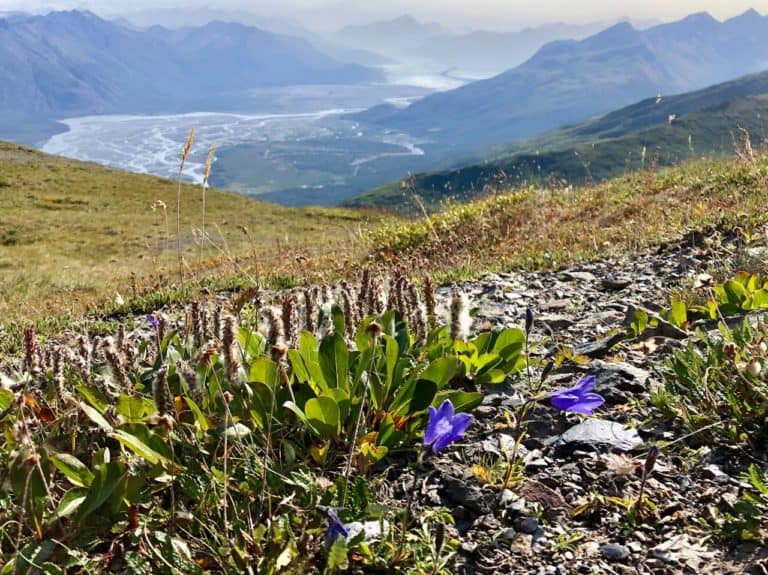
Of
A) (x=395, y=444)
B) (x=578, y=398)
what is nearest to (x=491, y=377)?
(x=395, y=444)

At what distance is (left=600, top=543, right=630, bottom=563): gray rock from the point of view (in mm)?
2582

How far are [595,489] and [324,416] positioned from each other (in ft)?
4.38

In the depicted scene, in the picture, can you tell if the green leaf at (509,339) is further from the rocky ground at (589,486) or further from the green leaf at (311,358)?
the green leaf at (311,358)

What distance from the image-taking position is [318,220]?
45375mm

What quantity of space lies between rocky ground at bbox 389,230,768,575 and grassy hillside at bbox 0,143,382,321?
7.78 meters

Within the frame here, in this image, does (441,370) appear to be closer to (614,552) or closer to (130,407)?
(614,552)

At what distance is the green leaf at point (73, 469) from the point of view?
115 inches

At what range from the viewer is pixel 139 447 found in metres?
2.92

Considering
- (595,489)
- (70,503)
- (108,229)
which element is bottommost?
(108,229)

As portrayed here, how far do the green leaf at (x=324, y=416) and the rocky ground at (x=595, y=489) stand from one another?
41 cm

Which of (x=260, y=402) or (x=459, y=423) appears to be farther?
(x=260, y=402)

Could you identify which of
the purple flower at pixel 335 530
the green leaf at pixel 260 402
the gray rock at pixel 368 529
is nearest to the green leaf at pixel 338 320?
the green leaf at pixel 260 402

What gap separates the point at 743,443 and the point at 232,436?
8.20 ft

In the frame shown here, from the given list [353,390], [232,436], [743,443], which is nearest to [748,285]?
[743,443]
